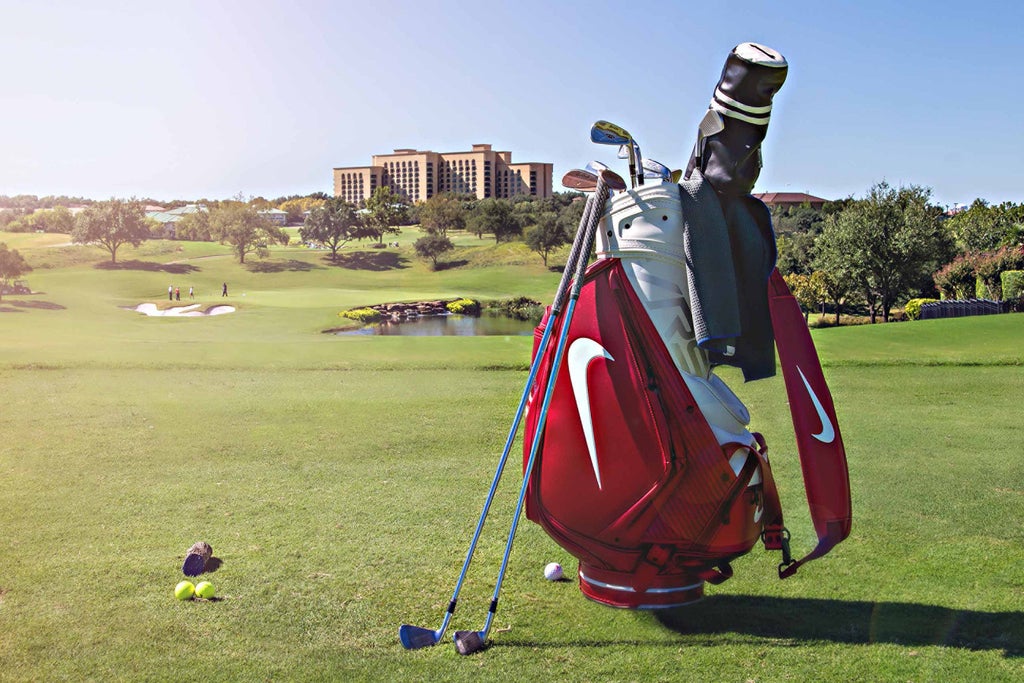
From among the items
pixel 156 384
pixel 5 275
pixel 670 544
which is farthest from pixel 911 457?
pixel 5 275

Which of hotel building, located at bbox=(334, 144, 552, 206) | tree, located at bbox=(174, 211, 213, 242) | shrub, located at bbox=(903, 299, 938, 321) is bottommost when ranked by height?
shrub, located at bbox=(903, 299, 938, 321)

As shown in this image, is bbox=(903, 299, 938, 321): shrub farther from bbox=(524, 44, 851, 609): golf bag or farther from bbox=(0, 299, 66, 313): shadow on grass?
bbox=(0, 299, 66, 313): shadow on grass

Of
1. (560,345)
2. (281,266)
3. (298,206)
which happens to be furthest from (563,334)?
(298,206)

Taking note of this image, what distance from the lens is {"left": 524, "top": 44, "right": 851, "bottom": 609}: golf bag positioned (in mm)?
6191

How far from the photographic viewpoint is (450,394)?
15172 millimetres

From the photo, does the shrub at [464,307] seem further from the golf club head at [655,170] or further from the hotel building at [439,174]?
the golf club head at [655,170]

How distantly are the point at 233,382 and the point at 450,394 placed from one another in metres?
4.07

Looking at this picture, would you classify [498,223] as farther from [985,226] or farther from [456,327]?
[985,226]

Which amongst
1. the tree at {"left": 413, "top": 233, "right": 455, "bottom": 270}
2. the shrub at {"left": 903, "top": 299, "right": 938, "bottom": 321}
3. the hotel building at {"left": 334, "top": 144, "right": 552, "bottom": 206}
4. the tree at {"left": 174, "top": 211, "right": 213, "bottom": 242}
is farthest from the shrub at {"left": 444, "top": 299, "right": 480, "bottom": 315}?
the shrub at {"left": 903, "top": 299, "right": 938, "bottom": 321}

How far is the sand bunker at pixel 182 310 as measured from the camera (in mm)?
26172

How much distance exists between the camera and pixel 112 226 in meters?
27.8

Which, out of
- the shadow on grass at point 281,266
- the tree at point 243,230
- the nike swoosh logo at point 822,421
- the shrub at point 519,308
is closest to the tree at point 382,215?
the shadow on grass at point 281,266

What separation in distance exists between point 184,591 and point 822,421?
4887 millimetres

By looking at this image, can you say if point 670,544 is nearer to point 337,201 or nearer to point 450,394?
point 450,394
